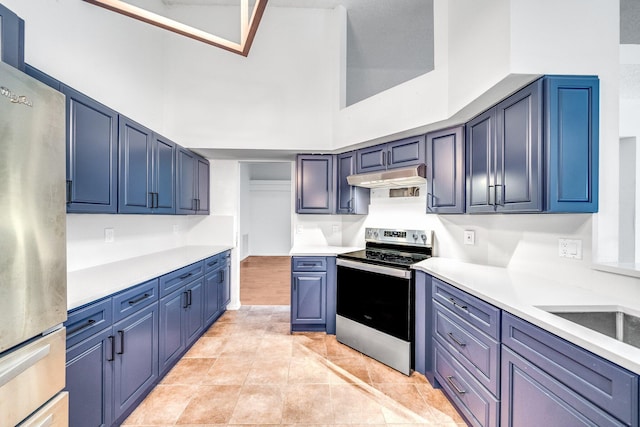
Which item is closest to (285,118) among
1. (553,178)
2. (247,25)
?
(247,25)

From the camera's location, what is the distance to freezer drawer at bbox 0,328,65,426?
0.80 m

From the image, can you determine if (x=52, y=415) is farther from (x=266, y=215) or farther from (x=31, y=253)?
(x=266, y=215)

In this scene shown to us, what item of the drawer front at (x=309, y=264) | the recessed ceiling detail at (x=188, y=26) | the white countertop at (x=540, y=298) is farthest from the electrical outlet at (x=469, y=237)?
the recessed ceiling detail at (x=188, y=26)

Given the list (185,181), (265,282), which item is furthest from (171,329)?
(265,282)

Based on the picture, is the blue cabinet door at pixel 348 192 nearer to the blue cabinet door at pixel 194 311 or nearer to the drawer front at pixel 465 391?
the drawer front at pixel 465 391

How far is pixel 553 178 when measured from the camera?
4.64 feet

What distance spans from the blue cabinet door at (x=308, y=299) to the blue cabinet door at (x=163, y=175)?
150 centimetres

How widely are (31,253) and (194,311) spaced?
6.07ft

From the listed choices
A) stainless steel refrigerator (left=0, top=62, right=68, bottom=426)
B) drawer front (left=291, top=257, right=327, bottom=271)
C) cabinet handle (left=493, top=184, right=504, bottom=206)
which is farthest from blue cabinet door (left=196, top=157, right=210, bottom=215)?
cabinet handle (left=493, top=184, right=504, bottom=206)

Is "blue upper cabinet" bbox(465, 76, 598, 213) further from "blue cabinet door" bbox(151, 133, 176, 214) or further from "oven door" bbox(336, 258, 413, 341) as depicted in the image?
"blue cabinet door" bbox(151, 133, 176, 214)

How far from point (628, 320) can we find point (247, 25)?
2.24 m

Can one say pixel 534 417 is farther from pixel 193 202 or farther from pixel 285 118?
pixel 193 202

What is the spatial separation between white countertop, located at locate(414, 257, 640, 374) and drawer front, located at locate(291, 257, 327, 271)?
1.03 meters

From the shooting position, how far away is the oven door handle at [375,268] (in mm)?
2129
